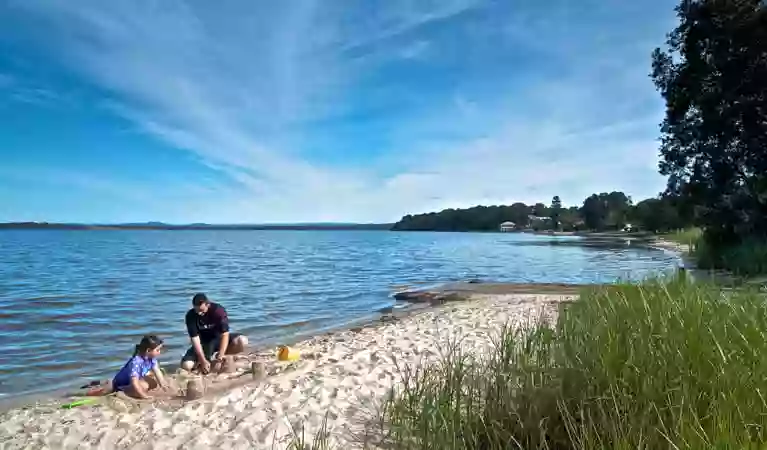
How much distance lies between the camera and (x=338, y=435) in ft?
15.7

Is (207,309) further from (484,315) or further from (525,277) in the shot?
(525,277)

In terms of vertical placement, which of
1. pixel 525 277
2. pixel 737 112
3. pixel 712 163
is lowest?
pixel 525 277

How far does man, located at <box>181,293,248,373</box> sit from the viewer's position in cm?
835

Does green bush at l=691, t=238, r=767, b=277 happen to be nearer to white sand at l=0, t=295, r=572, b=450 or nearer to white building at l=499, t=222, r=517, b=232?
white sand at l=0, t=295, r=572, b=450

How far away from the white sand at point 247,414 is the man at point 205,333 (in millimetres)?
605

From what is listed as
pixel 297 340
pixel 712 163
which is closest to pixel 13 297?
pixel 297 340

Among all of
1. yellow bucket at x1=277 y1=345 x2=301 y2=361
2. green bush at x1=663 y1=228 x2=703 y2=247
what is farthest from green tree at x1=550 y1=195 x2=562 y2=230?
yellow bucket at x1=277 y1=345 x2=301 y2=361

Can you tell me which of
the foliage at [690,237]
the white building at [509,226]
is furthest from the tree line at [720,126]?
the white building at [509,226]

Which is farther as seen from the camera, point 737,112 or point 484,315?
point 737,112

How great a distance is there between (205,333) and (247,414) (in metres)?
3.67

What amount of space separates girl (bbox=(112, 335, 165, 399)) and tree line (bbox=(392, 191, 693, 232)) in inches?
2521

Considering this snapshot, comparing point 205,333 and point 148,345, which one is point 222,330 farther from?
point 148,345

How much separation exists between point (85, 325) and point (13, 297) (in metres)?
7.54

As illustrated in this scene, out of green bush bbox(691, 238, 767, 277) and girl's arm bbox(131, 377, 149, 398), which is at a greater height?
green bush bbox(691, 238, 767, 277)
